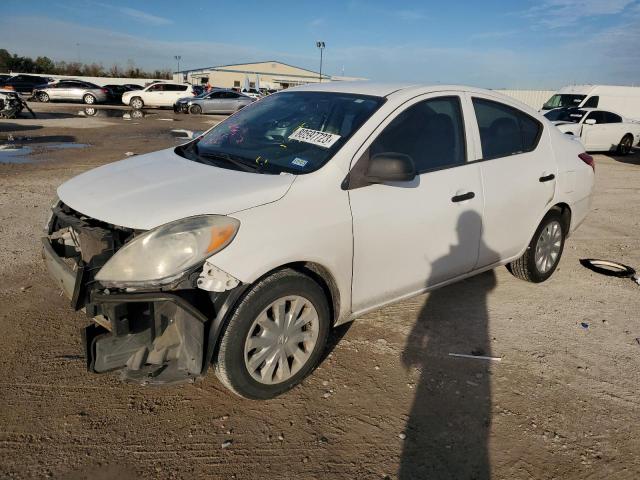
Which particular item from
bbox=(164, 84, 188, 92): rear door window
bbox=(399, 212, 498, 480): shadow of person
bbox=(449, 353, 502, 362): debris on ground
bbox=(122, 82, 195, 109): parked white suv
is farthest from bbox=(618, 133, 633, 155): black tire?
bbox=(164, 84, 188, 92): rear door window

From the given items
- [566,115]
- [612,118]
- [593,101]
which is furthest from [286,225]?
[593,101]

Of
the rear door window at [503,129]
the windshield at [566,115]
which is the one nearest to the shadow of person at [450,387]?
the rear door window at [503,129]

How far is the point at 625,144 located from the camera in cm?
1695

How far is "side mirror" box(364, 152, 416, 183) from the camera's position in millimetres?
2936

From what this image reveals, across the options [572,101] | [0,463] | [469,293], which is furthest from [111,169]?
[572,101]

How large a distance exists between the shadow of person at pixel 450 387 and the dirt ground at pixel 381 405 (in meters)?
0.01

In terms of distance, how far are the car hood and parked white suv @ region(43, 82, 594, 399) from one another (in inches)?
0.5

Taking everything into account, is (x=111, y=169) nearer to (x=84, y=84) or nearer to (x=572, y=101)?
(x=572, y=101)

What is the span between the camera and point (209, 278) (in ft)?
8.14

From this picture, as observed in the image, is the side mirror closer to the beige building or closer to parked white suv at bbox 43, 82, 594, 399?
A: parked white suv at bbox 43, 82, 594, 399

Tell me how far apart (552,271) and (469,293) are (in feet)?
3.33

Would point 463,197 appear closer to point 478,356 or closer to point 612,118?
point 478,356

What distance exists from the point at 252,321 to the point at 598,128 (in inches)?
654

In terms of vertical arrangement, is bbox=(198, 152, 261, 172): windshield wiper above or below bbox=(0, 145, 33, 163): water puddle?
above
